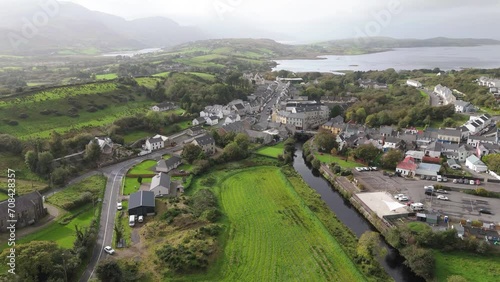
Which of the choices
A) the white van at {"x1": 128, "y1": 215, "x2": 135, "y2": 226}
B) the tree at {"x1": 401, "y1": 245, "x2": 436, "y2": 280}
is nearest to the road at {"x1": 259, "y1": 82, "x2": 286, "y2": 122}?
the white van at {"x1": 128, "y1": 215, "x2": 135, "y2": 226}

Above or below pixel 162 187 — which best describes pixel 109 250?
below

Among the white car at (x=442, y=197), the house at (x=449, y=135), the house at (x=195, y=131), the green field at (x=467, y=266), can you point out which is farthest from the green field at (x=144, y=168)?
the house at (x=449, y=135)

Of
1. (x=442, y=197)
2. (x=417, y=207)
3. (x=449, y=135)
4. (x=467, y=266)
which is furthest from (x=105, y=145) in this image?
(x=449, y=135)

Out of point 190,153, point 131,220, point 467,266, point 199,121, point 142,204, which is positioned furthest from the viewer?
point 199,121

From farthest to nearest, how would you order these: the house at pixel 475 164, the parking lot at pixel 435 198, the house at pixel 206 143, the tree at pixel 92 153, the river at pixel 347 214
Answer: the house at pixel 206 143, the tree at pixel 92 153, the house at pixel 475 164, the parking lot at pixel 435 198, the river at pixel 347 214

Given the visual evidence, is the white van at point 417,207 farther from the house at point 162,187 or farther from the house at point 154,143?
the house at point 154,143

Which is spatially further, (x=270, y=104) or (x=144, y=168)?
(x=270, y=104)

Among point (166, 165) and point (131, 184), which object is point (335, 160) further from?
point (131, 184)
